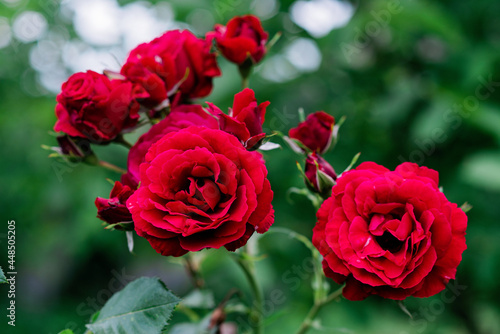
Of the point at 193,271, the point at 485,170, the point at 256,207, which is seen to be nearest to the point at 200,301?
the point at 193,271

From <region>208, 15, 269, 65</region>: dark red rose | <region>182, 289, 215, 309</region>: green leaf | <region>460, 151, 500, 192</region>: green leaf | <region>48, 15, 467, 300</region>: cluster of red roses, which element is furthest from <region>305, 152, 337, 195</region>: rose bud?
<region>460, 151, 500, 192</region>: green leaf

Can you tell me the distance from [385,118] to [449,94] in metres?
0.20

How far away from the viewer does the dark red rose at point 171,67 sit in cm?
62

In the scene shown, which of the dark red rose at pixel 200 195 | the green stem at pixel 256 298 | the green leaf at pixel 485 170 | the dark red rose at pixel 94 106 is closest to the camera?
the dark red rose at pixel 200 195

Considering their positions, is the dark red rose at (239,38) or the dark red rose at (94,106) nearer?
the dark red rose at (94,106)

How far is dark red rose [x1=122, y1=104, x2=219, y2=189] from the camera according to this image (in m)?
0.55

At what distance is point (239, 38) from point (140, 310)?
41cm

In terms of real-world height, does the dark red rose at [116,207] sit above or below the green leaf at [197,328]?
above

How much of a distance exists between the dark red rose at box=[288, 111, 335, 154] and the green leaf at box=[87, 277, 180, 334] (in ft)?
0.83

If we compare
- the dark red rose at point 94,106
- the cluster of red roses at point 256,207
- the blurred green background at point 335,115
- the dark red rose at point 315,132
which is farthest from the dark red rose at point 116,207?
the blurred green background at point 335,115

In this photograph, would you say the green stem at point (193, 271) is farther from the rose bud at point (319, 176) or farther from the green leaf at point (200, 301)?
the rose bud at point (319, 176)

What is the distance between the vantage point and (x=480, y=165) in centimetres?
116

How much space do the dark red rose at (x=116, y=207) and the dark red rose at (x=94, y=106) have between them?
12cm

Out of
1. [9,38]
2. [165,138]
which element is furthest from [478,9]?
[9,38]
